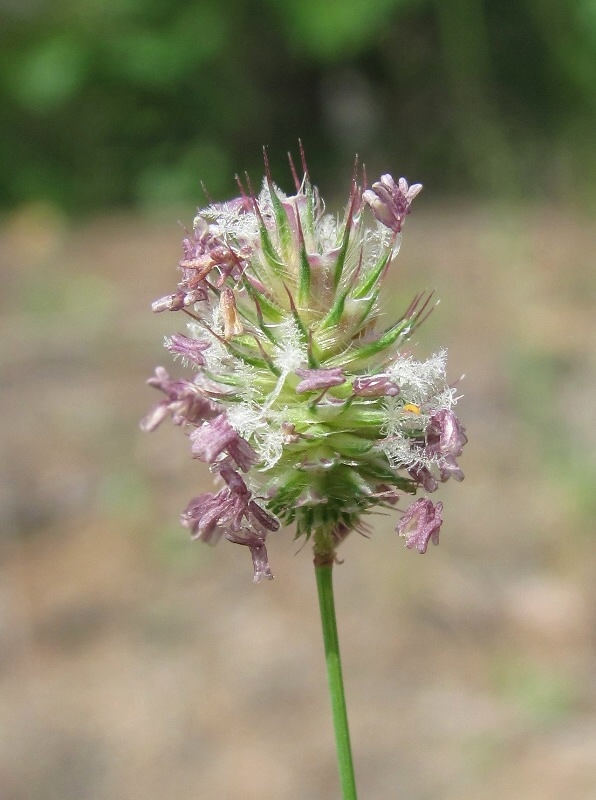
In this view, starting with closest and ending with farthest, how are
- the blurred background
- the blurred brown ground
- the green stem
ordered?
1. the green stem
2. the blurred brown ground
3. the blurred background

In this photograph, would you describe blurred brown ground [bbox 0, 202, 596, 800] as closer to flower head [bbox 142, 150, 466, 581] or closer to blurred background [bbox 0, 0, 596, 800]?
blurred background [bbox 0, 0, 596, 800]

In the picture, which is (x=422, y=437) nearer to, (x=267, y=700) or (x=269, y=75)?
(x=267, y=700)

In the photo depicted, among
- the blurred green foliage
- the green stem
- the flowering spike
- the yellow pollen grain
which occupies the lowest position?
the green stem

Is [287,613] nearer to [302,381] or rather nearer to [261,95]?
[302,381]

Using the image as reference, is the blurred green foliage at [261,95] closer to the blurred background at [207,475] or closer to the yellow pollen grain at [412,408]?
the blurred background at [207,475]

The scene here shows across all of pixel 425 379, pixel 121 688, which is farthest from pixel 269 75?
pixel 425 379

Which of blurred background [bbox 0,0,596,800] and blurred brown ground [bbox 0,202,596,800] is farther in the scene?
blurred background [bbox 0,0,596,800]

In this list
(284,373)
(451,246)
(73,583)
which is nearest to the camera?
(284,373)

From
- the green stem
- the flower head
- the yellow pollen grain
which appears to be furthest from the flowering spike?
the green stem
